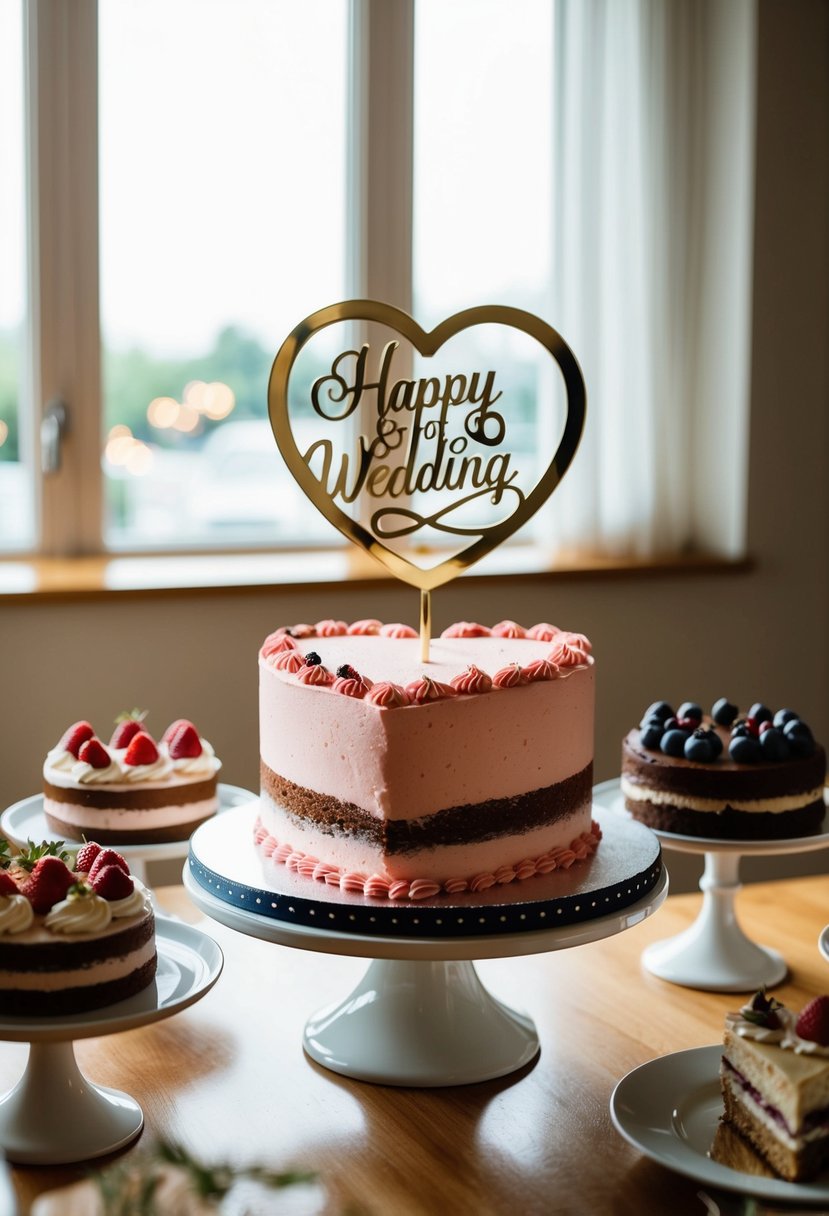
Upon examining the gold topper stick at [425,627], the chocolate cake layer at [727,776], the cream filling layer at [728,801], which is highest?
the gold topper stick at [425,627]

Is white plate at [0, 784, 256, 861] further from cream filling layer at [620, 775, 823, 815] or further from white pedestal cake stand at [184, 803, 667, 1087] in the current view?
cream filling layer at [620, 775, 823, 815]

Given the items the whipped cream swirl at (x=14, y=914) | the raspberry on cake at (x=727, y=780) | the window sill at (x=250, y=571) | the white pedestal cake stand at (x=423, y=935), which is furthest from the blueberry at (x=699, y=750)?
the window sill at (x=250, y=571)

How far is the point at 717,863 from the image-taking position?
6.50 feet

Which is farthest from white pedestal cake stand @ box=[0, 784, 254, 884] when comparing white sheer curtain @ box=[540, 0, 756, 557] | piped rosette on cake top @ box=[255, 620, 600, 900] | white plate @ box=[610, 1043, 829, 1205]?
white sheer curtain @ box=[540, 0, 756, 557]

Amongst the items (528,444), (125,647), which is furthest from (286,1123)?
(528,444)

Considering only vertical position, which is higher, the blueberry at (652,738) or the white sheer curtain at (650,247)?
the white sheer curtain at (650,247)

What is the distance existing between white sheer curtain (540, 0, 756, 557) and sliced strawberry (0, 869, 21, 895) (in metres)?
2.39

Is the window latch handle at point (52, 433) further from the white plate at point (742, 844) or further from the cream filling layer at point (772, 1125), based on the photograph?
the cream filling layer at point (772, 1125)

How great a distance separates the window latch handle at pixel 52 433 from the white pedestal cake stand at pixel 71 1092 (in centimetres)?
202

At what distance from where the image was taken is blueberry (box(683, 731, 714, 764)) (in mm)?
1975

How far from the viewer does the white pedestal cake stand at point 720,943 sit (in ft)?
6.15

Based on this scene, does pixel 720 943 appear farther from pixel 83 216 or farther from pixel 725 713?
pixel 83 216

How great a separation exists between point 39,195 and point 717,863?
7.11 feet

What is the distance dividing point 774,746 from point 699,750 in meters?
0.11
